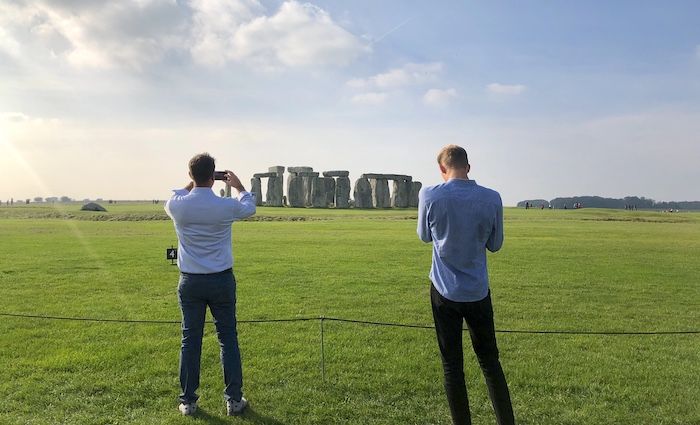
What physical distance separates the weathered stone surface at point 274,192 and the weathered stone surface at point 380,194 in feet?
30.8

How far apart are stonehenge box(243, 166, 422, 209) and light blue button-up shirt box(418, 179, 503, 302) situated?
157ft

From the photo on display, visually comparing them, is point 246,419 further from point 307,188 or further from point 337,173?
point 307,188

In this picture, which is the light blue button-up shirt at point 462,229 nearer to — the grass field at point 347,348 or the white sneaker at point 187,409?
the grass field at point 347,348

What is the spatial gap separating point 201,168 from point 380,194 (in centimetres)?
4887

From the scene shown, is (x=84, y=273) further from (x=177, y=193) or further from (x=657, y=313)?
(x=657, y=313)

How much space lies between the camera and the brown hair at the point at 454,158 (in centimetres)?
384

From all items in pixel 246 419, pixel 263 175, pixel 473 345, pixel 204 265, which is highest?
pixel 263 175

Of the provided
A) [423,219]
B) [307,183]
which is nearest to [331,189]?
[307,183]

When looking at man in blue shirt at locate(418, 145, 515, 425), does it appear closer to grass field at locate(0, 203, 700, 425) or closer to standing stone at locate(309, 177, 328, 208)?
grass field at locate(0, 203, 700, 425)

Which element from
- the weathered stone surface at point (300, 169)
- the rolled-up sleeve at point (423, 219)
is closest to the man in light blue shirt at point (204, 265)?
the rolled-up sleeve at point (423, 219)

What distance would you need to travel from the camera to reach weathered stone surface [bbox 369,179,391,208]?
52938 mm

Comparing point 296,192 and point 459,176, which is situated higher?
point 296,192

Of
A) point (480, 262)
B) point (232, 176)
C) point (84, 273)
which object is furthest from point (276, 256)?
point (480, 262)

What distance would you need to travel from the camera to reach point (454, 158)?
3.85 m
